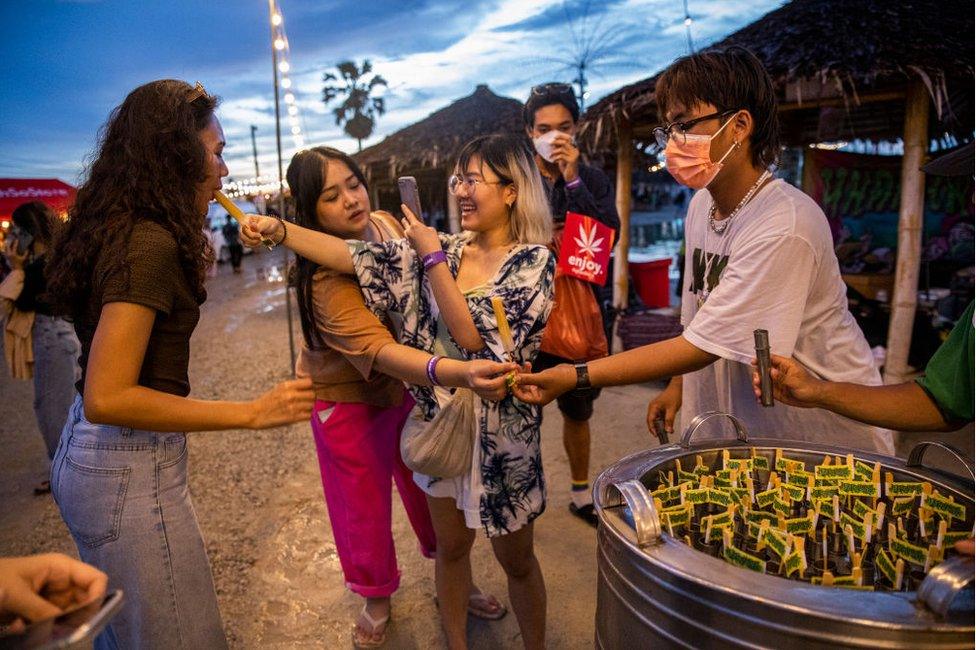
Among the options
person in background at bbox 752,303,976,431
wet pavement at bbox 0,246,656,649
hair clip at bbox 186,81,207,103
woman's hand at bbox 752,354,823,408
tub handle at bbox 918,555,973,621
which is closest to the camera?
tub handle at bbox 918,555,973,621

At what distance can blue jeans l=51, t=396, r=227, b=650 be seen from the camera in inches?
65.6

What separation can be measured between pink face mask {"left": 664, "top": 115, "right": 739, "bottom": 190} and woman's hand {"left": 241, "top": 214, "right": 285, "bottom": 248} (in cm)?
133

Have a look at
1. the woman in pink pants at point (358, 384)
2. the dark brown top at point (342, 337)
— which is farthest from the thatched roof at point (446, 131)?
the dark brown top at point (342, 337)

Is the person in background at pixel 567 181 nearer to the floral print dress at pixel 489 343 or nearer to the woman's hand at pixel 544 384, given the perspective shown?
the floral print dress at pixel 489 343

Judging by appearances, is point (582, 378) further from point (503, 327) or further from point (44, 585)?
point (44, 585)

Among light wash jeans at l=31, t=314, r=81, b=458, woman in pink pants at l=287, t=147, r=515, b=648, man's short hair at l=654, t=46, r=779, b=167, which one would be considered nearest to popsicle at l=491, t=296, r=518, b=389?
woman in pink pants at l=287, t=147, r=515, b=648

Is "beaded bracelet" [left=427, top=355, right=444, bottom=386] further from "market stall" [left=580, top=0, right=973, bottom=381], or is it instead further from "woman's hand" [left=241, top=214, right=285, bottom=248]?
"market stall" [left=580, top=0, right=973, bottom=381]

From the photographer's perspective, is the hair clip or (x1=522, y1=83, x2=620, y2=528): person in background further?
(x1=522, y1=83, x2=620, y2=528): person in background

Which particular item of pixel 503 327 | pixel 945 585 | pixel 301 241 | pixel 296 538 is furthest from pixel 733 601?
pixel 296 538

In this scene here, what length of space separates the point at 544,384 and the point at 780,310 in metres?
0.72

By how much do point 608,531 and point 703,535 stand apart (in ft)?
0.90

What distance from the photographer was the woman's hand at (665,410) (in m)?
2.26

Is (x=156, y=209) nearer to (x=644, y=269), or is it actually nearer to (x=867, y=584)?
(x=867, y=584)

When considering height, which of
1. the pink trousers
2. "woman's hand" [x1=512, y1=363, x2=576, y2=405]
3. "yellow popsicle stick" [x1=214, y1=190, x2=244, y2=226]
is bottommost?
the pink trousers
